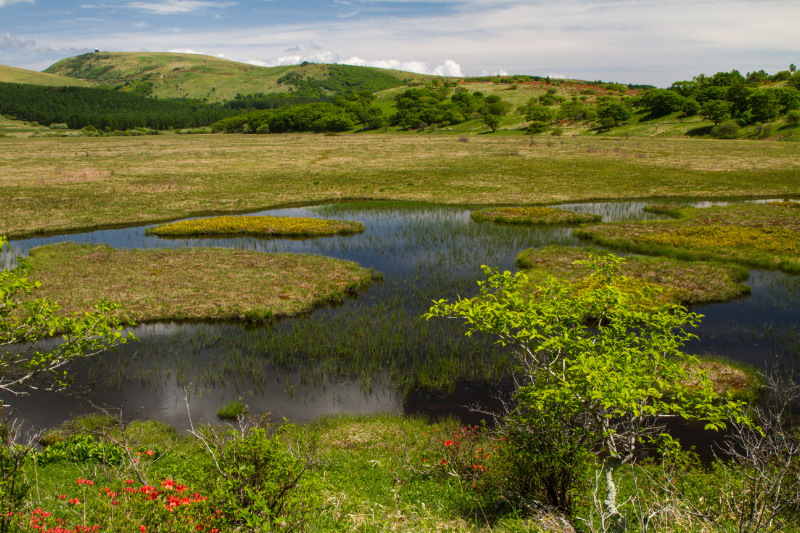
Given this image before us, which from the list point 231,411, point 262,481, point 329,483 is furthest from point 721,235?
point 262,481

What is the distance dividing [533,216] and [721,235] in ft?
42.5

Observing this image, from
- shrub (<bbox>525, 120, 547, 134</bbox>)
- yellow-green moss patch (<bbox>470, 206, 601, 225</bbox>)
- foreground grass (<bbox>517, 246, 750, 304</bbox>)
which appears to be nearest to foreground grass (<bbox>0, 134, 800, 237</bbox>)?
yellow-green moss patch (<bbox>470, 206, 601, 225</bbox>)

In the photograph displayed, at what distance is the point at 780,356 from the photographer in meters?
16.6

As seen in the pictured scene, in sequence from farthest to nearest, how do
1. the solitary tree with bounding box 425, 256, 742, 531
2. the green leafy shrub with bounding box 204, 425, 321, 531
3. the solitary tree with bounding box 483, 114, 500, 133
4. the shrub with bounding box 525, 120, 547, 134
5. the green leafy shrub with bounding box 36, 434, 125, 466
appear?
the solitary tree with bounding box 483, 114, 500, 133 < the shrub with bounding box 525, 120, 547, 134 < the green leafy shrub with bounding box 36, 434, 125, 466 < the solitary tree with bounding box 425, 256, 742, 531 < the green leafy shrub with bounding box 204, 425, 321, 531

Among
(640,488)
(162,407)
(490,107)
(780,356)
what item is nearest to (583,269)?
(780,356)

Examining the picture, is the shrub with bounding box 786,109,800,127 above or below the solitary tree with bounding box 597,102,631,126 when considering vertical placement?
below

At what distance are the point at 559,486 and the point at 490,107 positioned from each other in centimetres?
15556

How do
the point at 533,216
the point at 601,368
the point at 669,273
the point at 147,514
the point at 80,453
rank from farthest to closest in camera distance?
the point at 533,216, the point at 669,273, the point at 80,453, the point at 601,368, the point at 147,514

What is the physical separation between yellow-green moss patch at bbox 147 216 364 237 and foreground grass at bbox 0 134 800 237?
21.1ft

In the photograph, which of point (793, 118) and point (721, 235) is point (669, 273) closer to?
point (721, 235)

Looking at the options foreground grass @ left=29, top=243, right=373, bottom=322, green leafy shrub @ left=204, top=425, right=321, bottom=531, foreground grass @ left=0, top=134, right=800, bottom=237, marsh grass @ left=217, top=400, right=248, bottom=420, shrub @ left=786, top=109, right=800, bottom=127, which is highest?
shrub @ left=786, top=109, right=800, bottom=127

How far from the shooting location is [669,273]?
24.4 meters

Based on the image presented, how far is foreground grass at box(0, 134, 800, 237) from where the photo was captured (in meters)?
45.3

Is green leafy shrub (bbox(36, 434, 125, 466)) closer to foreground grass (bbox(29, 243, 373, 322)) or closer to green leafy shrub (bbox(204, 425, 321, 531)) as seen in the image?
green leafy shrub (bbox(204, 425, 321, 531))
